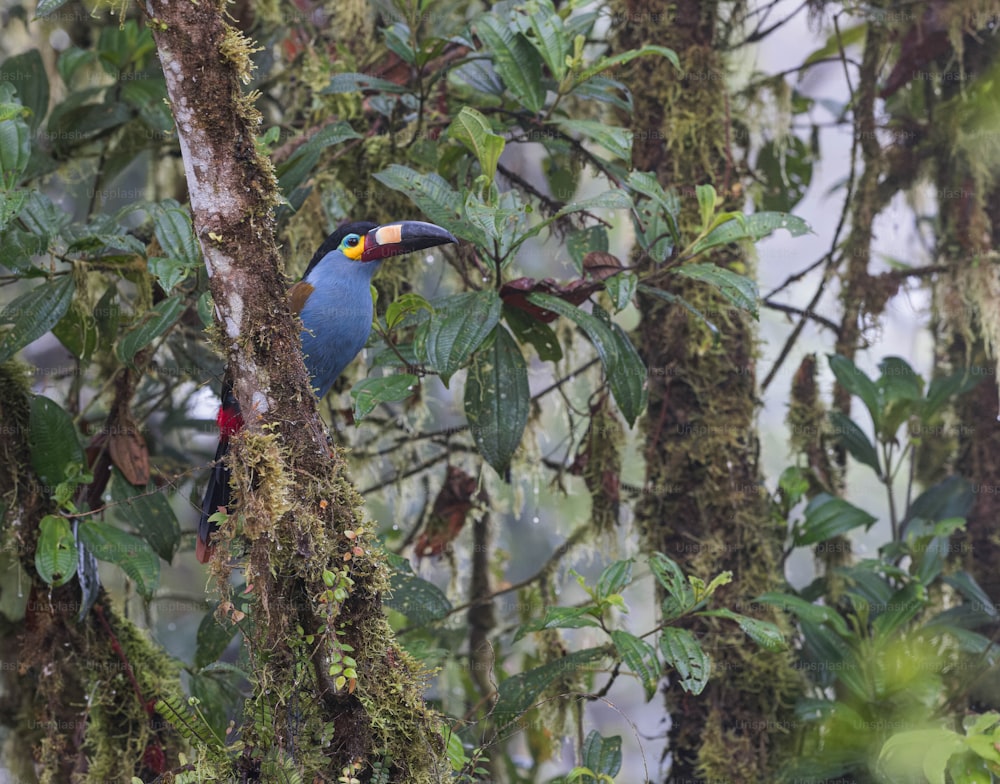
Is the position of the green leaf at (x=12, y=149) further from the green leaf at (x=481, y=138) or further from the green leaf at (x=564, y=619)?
the green leaf at (x=564, y=619)

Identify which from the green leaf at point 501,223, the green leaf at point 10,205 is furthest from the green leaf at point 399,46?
the green leaf at point 10,205

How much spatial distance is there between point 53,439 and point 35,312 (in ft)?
0.93

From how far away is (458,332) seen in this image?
5.94 feet

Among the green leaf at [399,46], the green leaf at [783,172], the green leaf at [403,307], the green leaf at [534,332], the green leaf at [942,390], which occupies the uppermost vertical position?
the green leaf at [783,172]

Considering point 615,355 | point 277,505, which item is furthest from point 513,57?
point 277,505

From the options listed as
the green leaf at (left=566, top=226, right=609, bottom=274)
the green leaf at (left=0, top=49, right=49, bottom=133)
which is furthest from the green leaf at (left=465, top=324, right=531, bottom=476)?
the green leaf at (left=0, top=49, right=49, bottom=133)

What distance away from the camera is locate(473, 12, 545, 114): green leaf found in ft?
7.06

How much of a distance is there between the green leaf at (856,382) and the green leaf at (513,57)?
1101 mm

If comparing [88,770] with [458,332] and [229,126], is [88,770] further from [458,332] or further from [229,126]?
[229,126]

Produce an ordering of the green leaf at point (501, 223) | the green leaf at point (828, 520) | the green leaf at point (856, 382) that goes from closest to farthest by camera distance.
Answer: the green leaf at point (501, 223) < the green leaf at point (828, 520) < the green leaf at point (856, 382)

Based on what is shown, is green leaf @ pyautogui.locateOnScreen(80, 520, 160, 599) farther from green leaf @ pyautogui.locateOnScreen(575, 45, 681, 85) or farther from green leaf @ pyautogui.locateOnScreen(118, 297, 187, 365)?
green leaf @ pyautogui.locateOnScreen(575, 45, 681, 85)

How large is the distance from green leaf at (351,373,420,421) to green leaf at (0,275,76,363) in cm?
70

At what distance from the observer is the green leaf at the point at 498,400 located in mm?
1944

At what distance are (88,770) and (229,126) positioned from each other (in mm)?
1556
